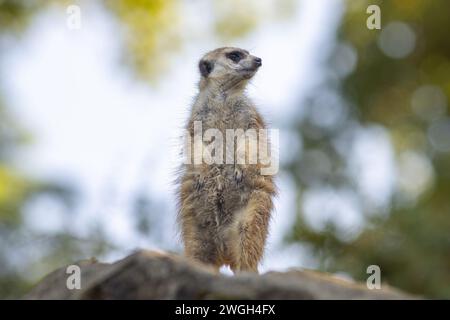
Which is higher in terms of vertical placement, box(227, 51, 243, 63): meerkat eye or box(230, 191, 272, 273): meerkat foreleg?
box(227, 51, 243, 63): meerkat eye

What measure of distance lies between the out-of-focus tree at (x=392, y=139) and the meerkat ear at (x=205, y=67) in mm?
4676

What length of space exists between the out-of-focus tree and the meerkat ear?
15.3 feet

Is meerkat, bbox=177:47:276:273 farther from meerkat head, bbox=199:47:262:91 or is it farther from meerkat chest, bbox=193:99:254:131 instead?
meerkat head, bbox=199:47:262:91

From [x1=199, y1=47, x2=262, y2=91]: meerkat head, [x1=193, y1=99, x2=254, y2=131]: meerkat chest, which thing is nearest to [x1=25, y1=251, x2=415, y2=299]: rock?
[x1=193, y1=99, x2=254, y2=131]: meerkat chest

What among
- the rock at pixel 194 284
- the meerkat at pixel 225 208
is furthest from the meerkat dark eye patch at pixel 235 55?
the rock at pixel 194 284

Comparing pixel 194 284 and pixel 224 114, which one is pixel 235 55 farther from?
pixel 194 284

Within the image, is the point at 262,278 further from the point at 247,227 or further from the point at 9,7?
the point at 9,7

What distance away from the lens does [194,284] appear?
6.20m

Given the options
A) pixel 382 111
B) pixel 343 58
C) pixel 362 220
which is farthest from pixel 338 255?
pixel 343 58

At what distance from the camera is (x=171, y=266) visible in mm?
6285

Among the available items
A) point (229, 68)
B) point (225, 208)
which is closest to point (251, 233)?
point (225, 208)

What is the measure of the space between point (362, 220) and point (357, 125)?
3.63m

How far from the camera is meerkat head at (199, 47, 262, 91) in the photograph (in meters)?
9.20

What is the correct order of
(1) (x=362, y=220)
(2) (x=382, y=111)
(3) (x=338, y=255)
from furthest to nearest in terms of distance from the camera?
(2) (x=382, y=111) → (1) (x=362, y=220) → (3) (x=338, y=255)
